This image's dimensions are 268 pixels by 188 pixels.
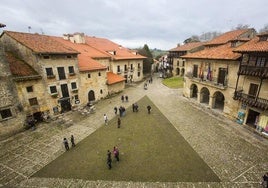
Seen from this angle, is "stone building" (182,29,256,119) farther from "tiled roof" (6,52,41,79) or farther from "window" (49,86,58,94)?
"tiled roof" (6,52,41,79)

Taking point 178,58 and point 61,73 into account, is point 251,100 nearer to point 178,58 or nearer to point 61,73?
point 61,73

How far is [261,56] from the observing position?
1605cm

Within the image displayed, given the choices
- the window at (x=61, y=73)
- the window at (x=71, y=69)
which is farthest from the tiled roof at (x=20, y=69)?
the window at (x=71, y=69)

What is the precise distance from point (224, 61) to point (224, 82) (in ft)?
9.88

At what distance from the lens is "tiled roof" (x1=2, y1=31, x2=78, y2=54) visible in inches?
803

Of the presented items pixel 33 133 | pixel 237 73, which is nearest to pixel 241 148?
pixel 237 73

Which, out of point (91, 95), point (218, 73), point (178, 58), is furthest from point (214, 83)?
point (178, 58)

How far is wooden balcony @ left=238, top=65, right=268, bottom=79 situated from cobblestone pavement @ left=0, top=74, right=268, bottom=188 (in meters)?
6.89

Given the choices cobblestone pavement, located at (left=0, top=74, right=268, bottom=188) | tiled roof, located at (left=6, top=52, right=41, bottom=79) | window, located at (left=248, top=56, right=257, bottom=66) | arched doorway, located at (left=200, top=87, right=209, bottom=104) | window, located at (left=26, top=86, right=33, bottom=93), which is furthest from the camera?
arched doorway, located at (left=200, top=87, right=209, bottom=104)

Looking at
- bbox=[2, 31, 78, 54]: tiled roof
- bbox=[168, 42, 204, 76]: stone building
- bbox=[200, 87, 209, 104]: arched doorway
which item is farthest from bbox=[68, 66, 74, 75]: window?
bbox=[168, 42, 204, 76]: stone building

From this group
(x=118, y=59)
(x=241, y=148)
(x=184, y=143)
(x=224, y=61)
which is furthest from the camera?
(x=118, y=59)

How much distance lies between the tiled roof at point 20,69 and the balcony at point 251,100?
27002 mm

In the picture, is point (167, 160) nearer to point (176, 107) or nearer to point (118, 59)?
point (176, 107)

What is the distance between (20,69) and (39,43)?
486 centimetres
